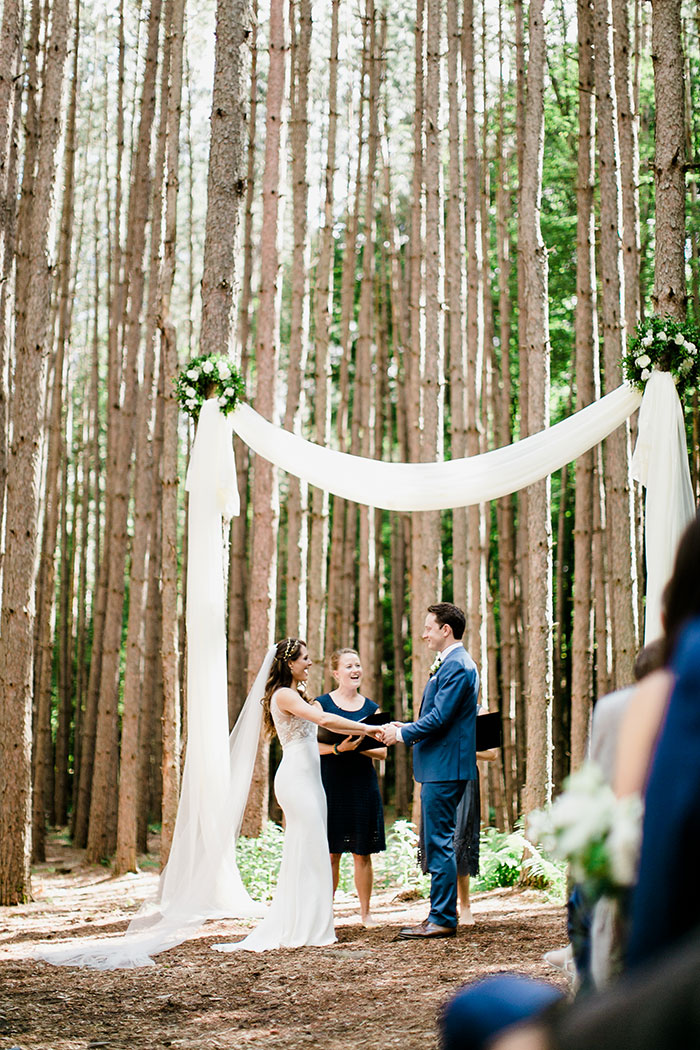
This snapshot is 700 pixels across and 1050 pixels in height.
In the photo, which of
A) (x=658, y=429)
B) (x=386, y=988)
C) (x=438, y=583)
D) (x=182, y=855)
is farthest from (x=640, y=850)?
(x=438, y=583)

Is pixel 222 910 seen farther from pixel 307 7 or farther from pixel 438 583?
pixel 307 7

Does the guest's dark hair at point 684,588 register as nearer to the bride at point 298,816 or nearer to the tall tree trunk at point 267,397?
the bride at point 298,816

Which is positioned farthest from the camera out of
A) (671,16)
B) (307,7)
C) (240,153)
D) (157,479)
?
(157,479)

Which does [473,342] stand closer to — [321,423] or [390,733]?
[321,423]

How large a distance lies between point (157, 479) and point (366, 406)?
2.71 meters

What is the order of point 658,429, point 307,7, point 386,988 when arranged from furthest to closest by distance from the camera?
point 307,7 < point 658,429 < point 386,988

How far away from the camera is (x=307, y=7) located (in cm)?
1044

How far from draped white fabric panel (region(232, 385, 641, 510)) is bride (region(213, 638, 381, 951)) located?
3.27 feet

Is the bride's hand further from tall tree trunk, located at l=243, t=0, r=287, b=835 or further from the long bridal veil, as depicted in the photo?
tall tree trunk, located at l=243, t=0, r=287, b=835

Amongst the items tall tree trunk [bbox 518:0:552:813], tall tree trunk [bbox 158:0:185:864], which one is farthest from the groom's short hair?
tall tree trunk [bbox 158:0:185:864]

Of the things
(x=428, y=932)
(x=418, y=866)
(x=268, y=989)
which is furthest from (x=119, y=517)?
(x=268, y=989)

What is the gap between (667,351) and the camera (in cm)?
615

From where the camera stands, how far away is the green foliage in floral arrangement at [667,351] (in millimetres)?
6121

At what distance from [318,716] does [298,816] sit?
1.76 ft
